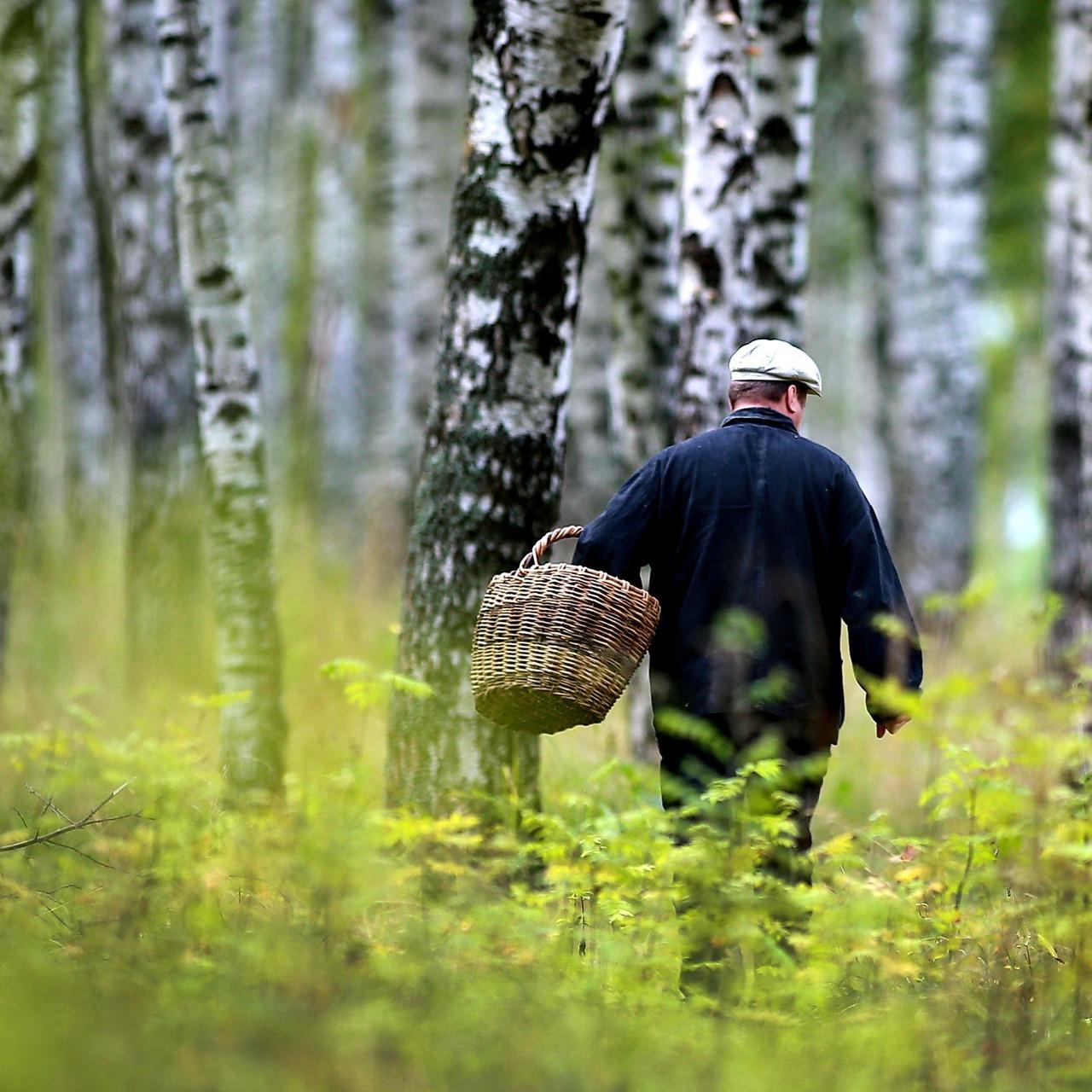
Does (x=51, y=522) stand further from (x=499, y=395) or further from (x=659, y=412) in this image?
(x=499, y=395)

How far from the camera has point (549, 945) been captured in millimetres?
4266

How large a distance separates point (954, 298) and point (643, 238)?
623 centimetres

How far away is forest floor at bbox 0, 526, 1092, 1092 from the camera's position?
321cm

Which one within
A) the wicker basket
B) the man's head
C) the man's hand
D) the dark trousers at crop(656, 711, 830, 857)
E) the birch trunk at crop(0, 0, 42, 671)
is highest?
the birch trunk at crop(0, 0, 42, 671)

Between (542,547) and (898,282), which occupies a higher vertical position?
(898,282)

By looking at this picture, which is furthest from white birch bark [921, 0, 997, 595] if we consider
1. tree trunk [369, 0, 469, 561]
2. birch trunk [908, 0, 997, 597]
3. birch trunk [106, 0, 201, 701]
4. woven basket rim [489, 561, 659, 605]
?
woven basket rim [489, 561, 659, 605]

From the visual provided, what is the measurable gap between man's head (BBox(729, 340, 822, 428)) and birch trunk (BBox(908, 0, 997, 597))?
9395 millimetres

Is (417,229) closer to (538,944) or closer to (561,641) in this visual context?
(561,641)

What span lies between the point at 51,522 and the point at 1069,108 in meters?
9.67

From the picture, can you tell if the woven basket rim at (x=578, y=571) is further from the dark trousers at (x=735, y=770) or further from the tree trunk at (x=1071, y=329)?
the tree trunk at (x=1071, y=329)

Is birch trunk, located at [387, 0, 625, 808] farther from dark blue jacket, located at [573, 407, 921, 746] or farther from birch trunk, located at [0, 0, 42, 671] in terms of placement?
birch trunk, located at [0, 0, 42, 671]

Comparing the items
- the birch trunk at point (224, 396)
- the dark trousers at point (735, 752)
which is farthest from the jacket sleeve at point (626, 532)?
the birch trunk at point (224, 396)

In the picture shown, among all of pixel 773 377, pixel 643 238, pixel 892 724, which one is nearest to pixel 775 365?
pixel 773 377

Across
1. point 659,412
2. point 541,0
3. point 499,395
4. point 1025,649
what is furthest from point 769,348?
point 1025,649
